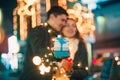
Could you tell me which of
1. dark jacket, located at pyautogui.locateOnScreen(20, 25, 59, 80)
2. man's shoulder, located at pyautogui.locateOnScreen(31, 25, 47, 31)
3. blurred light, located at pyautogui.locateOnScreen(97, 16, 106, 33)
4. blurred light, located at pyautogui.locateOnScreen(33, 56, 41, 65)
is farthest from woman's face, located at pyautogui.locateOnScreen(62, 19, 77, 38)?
blurred light, located at pyautogui.locateOnScreen(97, 16, 106, 33)

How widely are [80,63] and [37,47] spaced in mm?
580

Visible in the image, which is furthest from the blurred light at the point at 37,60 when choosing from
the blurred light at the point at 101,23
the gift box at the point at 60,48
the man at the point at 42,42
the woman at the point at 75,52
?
the blurred light at the point at 101,23

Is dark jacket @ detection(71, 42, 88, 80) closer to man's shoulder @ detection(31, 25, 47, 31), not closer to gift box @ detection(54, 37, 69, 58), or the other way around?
gift box @ detection(54, 37, 69, 58)

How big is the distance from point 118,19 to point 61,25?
21.1 ft

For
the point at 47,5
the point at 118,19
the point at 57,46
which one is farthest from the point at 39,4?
the point at 118,19

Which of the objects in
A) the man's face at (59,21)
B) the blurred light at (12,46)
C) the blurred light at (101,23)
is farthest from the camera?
the blurred light at (101,23)

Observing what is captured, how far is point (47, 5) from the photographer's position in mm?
4094

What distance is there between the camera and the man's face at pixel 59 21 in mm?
3530

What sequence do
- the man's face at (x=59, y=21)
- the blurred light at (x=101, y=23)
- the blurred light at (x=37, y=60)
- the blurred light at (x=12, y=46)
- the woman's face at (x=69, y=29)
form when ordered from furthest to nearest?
1. the blurred light at (x=101, y=23)
2. the blurred light at (x=12, y=46)
3. the woman's face at (x=69, y=29)
4. the man's face at (x=59, y=21)
5. the blurred light at (x=37, y=60)

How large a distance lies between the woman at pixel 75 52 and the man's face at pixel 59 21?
8cm

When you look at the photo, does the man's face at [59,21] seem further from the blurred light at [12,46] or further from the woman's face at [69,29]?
the blurred light at [12,46]

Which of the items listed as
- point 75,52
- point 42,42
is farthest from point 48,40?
point 75,52

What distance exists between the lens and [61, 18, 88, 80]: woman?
3613 millimetres

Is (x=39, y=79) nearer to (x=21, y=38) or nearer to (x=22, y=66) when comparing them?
(x=22, y=66)
